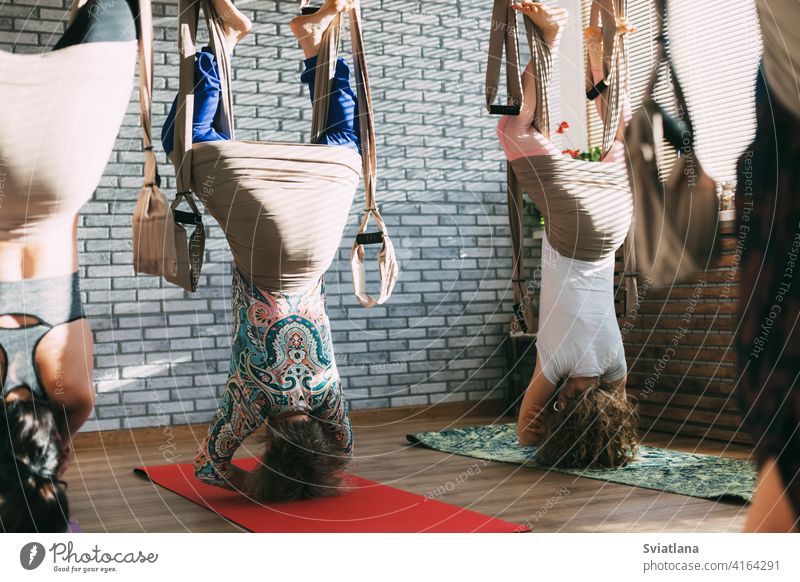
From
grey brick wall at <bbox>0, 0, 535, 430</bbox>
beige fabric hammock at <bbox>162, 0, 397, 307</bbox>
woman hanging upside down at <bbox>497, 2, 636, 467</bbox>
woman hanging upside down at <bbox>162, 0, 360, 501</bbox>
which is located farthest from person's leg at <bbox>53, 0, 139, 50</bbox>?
grey brick wall at <bbox>0, 0, 535, 430</bbox>

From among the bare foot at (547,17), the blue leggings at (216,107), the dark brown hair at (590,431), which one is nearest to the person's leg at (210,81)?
the blue leggings at (216,107)

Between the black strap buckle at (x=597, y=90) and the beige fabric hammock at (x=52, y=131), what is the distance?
1.79m

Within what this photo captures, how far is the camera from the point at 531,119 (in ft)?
8.97

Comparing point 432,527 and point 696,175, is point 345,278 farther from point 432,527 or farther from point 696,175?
point 696,175

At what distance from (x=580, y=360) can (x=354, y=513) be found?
103 centimetres

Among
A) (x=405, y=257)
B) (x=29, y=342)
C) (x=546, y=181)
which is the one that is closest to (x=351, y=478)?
(x=546, y=181)

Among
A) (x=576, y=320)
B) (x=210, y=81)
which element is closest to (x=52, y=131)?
(x=210, y=81)

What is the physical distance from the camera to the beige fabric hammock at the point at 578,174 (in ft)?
8.94

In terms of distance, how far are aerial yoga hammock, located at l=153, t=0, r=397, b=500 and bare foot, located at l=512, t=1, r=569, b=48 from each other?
2.17 feet

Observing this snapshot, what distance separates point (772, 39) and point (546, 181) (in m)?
2.07

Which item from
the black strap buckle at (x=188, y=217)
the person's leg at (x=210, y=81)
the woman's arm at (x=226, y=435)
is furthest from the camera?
the woman's arm at (x=226, y=435)

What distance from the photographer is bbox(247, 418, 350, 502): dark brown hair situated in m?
2.50

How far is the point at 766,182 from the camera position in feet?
1.94

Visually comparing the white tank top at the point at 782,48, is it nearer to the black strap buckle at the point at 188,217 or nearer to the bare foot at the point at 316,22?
the black strap buckle at the point at 188,217
